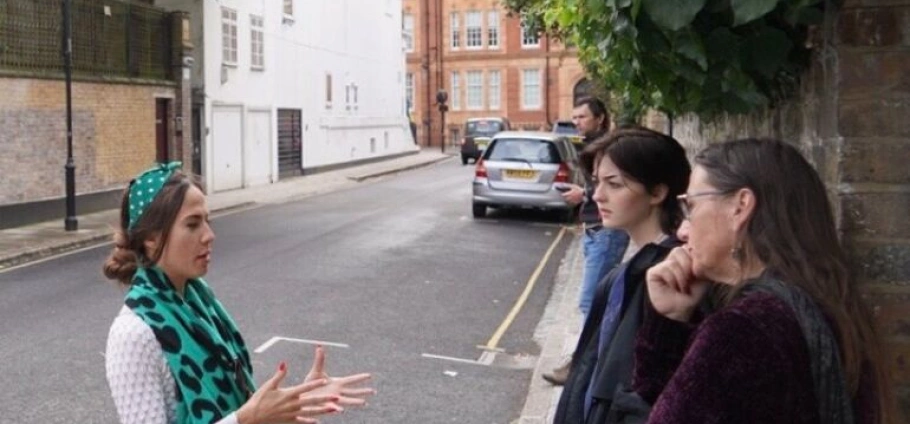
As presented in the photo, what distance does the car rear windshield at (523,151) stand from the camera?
1809cm

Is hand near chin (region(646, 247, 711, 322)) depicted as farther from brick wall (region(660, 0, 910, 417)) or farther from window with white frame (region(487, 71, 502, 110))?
window with white frame (region(487, 71, 502, 110))

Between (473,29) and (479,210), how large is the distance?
48091mm

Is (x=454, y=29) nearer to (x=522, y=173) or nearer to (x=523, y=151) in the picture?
(x=523, y=151)

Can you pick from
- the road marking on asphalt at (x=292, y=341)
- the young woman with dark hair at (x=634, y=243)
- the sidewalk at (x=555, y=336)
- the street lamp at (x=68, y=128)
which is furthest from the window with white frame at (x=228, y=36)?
the young woman with dark hair at (x=634, y=243)

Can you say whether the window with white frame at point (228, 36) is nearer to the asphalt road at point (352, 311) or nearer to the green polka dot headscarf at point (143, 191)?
the asphalt road at point (352, 311)

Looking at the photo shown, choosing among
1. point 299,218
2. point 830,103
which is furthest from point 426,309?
point 299,218

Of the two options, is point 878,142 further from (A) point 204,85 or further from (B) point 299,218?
(A) point 204,85

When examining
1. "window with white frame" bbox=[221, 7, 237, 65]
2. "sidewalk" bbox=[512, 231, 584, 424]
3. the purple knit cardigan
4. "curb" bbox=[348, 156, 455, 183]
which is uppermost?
"window with white frame" bbox=[221, 7, 237, 65]

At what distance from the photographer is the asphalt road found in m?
6.79

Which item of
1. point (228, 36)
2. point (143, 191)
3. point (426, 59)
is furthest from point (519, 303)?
point (426, 59)

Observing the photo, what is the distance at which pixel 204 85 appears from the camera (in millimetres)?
25047

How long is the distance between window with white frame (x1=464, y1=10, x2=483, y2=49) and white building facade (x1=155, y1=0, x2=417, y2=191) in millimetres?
19000

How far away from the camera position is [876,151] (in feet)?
8.59

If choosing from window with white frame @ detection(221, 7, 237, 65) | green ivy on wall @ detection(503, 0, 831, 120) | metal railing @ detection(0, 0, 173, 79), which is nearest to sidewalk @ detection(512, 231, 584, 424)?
green ivy on wall @ detection(503, 0, 831, 120)
